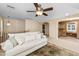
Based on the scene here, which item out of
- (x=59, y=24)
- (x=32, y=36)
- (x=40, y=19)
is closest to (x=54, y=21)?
(x=59, y=24)

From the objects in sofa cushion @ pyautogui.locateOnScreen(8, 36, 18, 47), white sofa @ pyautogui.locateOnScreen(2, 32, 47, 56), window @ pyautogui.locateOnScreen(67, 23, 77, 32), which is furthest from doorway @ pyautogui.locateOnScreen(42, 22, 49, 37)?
sofa cushion @ pyautogui.locateOnScreen(8, 36, 18, 47)

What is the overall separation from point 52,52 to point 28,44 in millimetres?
470

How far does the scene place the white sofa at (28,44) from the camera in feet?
4.59

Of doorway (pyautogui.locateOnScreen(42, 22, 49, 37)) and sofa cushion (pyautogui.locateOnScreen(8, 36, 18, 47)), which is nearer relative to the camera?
sofa cushion (pyautogui.locateOnScreen(8, 36, 18, 47))

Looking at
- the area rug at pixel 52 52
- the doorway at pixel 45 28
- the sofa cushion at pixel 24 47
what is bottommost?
the area rug at pixel 52 52

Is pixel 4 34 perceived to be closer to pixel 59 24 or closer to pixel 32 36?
pixel 32 36

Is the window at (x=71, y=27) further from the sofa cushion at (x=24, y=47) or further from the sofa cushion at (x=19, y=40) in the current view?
the sofa cushion at (x=19, y=40)

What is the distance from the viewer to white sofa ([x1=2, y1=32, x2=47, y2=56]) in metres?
1.40

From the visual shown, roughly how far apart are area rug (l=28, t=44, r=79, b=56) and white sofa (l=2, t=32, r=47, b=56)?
80 mm

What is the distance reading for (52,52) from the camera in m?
1.51

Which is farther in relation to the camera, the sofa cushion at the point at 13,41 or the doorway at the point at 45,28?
the doorway at the point at 45,28

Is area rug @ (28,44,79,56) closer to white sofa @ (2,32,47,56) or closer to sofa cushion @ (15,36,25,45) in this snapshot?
white sofa @ (2,32,47,56)

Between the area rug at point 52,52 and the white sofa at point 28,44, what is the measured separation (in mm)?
80

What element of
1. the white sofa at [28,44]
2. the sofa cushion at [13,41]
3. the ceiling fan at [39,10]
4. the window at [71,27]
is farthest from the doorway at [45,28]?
the sofa cushion at [13,41]
